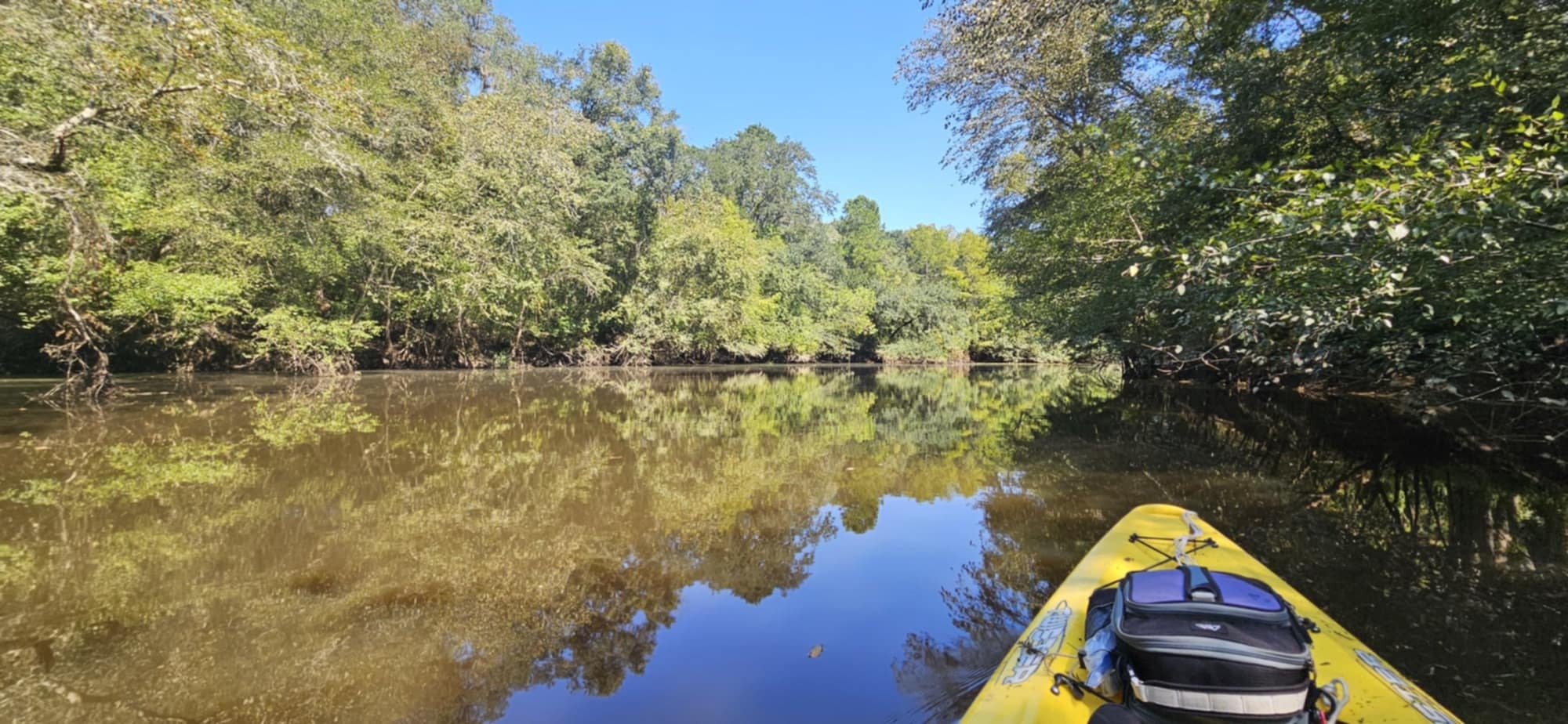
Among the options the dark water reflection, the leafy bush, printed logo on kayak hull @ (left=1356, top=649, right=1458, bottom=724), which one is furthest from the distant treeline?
printed logo on kayak hull @ (left=1356, top=649, right=1458, bottom=724)

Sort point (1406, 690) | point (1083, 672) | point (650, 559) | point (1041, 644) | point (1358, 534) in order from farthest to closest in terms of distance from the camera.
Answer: point (1358, 534) → point (650, 559) → point (1041, 644) → point (1083, 672) → point (1406, 690)

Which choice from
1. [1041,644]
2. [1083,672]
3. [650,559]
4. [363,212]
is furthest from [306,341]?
[1083,672]

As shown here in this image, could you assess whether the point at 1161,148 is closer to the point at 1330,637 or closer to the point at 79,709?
the point at 1330,637

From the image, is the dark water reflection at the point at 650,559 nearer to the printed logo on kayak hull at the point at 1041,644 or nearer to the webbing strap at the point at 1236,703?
the printed logo on kayak hull at the point at 1041,644

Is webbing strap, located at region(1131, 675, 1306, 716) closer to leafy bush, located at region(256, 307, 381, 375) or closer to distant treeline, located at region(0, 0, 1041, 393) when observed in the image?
distant treeline, located at region(0, 0, 1041, 393)

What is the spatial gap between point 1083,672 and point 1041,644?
0.93 ft

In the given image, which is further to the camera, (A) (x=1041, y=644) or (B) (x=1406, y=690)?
(A) (x=1041, y=644)

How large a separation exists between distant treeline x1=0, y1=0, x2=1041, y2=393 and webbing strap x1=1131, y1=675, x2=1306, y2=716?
387 inches

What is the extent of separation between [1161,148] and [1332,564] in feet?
16.7

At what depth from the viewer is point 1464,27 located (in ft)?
15.1

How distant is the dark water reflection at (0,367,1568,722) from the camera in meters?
2.84

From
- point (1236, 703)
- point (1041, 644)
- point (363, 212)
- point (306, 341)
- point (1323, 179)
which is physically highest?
point (363, 212)

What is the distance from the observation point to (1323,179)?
3328mm

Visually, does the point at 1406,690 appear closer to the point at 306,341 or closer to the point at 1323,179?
the point at 1323,179
